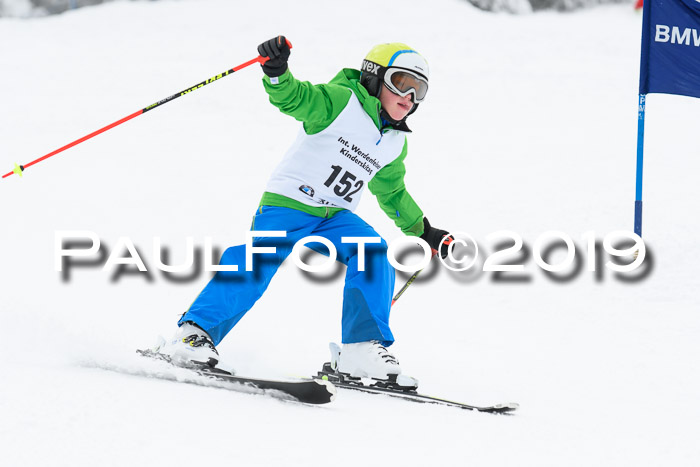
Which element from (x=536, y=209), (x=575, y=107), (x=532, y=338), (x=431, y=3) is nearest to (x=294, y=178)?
(x=532, y=338)

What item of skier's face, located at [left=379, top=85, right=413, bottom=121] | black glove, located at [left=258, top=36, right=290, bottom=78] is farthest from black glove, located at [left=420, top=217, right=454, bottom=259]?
black glove, located at [left=258, top=36, right=290, bottom=78]

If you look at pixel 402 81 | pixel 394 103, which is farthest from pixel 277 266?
pixel 402 81

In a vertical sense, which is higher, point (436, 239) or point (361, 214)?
point (361, 214)

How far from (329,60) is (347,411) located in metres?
9.14

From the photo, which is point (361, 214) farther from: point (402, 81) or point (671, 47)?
point (402, 81)

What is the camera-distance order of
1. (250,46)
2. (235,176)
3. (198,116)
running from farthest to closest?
(250,46) < (198,116) < (235,176)

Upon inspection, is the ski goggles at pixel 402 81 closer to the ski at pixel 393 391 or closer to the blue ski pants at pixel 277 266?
the blue ski pants at pixel 277 266

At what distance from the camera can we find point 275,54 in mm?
Answer: 3105

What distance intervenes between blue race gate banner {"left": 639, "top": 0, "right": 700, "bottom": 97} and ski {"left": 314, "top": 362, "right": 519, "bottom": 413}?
3.40m

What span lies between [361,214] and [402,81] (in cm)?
353

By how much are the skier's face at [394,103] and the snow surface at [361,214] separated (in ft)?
4.51

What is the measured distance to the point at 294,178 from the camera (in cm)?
366

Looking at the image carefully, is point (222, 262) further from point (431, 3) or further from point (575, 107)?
point (431, 3)

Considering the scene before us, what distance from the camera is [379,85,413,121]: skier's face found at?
3.64 meters
